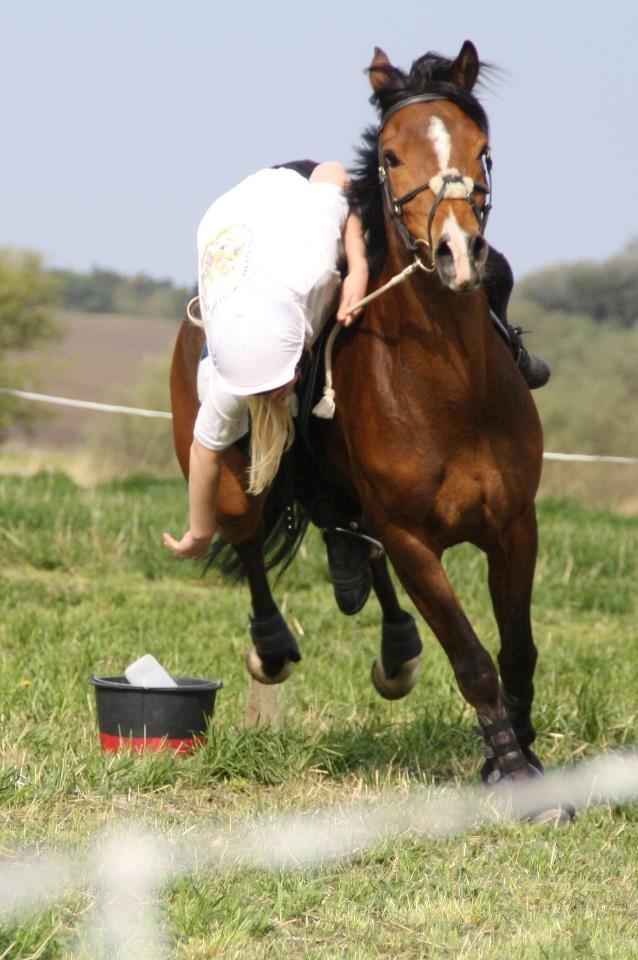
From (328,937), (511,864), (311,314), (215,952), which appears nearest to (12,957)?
(215,952)

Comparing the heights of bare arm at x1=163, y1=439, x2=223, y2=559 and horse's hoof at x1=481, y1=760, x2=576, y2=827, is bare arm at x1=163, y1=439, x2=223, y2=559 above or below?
above

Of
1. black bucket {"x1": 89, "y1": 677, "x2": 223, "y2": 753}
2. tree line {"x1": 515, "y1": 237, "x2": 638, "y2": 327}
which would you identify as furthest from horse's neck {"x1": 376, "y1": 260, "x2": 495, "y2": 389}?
tree line {"x1": 515, "y1": 237, "x2": 638, "y2": 327}

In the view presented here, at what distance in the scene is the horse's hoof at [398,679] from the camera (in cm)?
617

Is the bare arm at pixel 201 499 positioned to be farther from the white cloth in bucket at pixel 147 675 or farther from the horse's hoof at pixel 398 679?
the horse's hoof at pixel 398 679

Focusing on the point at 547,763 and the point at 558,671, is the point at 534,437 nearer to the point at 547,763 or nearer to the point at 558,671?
the point at 547,763

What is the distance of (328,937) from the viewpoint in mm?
3643

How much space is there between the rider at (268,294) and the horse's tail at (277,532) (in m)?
0.55

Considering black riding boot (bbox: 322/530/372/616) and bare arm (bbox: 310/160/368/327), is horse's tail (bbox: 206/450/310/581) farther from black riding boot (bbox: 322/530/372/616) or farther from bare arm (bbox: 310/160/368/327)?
bare arm (bbox: 310/160/368/327)

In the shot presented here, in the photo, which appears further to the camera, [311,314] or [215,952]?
[311,314]

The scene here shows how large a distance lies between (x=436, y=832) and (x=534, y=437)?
4.42ft

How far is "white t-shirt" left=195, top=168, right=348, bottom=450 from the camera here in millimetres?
4770

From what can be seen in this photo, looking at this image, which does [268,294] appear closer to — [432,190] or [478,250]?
[432,190]

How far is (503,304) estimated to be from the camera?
17.1ft

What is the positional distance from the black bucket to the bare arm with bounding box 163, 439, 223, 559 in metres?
0.52
